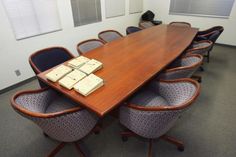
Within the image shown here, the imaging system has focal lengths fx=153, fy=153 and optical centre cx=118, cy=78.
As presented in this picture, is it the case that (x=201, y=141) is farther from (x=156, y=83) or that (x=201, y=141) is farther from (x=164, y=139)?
(x=156, y=83)

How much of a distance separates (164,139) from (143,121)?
2.10 ft

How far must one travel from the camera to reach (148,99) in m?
1.58

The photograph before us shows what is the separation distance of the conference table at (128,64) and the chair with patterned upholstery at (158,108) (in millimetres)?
162

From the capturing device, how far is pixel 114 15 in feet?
13.3

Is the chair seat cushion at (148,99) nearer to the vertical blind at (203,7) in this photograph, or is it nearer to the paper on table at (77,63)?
the paper on table at (77,63)

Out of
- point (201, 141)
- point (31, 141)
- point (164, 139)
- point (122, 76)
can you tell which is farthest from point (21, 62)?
point (201, 141)

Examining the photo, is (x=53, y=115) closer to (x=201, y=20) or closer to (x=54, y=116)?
(x=54, y=116)

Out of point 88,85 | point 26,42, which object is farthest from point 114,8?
point 88,85

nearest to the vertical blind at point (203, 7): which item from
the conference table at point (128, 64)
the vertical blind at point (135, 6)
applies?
the vertical blind at point (135, 6)

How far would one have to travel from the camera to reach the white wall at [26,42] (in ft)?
7.75

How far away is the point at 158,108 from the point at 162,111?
0.11 ft

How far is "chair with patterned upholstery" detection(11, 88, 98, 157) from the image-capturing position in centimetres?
102

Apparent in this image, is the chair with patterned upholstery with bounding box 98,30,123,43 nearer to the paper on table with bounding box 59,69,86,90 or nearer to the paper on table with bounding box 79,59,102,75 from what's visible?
the paper on table with bounding box 79,59,102,75

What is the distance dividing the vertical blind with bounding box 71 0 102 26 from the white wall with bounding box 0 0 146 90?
10 centimetres
